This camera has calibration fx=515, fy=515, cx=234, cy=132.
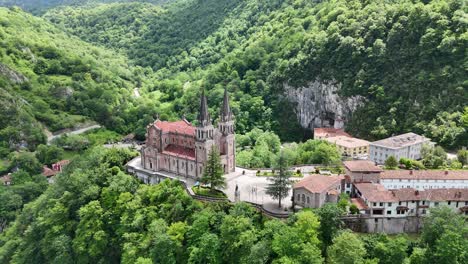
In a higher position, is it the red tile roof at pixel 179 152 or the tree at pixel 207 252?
the red tile roof at pixel 179 152

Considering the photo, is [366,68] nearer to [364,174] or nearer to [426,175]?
[426,175]

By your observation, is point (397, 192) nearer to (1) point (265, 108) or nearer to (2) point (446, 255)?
(2) point (446, 255)

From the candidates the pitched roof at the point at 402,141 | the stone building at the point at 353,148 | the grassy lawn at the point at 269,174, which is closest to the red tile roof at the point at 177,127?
the grassy lawn at the point at 269,174

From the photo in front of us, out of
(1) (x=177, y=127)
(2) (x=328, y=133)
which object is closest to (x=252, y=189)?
(1) (x=177, y=127)

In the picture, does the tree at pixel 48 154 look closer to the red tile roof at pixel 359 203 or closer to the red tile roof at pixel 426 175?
the red tile roof at pixel 359 203

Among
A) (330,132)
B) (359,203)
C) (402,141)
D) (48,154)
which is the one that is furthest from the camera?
(330,132)

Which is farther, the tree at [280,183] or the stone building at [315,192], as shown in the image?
the tree at [280,183]
